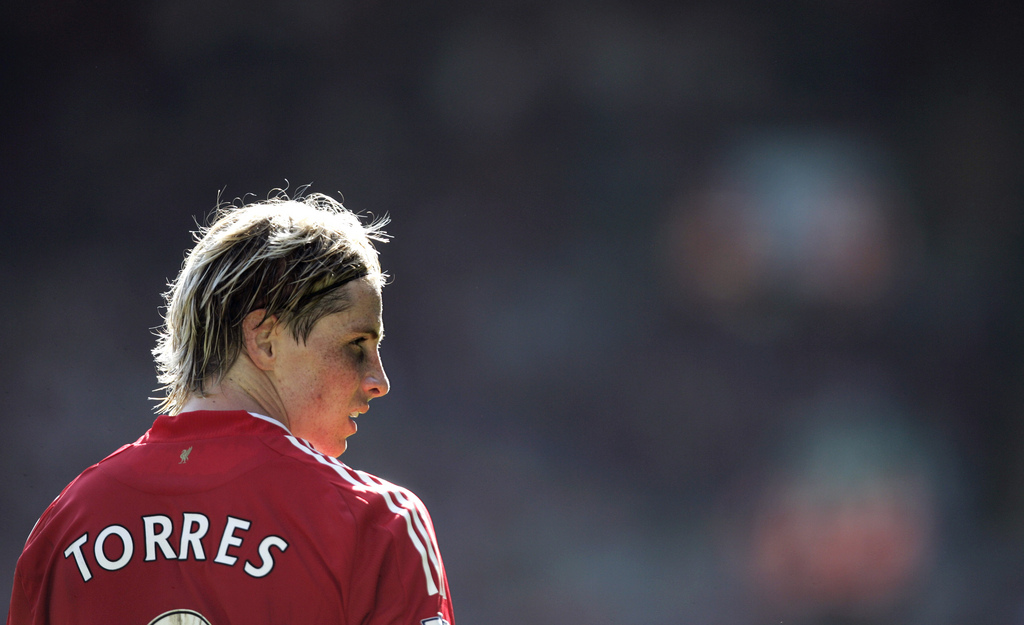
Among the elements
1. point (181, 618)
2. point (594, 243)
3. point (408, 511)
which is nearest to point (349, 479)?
point (408, 511)

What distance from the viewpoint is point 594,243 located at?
3.42 meters

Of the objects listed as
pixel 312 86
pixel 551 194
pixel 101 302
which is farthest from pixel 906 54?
pixel 101 302

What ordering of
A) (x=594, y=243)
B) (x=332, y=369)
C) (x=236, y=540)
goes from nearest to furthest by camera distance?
(x=236, y=540) → (x=332, y=369) → (x=594, y=243)

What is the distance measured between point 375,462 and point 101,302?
1.29 metres

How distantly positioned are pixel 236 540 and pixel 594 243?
2884 millimetres

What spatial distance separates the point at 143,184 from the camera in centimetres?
346

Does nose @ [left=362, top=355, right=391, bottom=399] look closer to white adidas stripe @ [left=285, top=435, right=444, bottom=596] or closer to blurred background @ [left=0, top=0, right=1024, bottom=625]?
white adidas stripe @ [left=285, top=435, right=444, bottom=596]

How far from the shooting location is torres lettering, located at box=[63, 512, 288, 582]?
619mm

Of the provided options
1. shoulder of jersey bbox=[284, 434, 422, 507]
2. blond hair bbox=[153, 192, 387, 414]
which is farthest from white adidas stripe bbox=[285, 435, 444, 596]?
blond hair bbox=[153, 192, 387, 414]

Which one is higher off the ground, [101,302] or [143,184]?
[143,184]

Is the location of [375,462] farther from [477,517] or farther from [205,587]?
[205,587]

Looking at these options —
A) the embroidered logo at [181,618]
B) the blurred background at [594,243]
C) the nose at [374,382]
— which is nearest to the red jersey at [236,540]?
the embroidered logo at [181,618]

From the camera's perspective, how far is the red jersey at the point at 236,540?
2.02 ft

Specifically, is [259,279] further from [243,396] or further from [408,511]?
[408,511]
